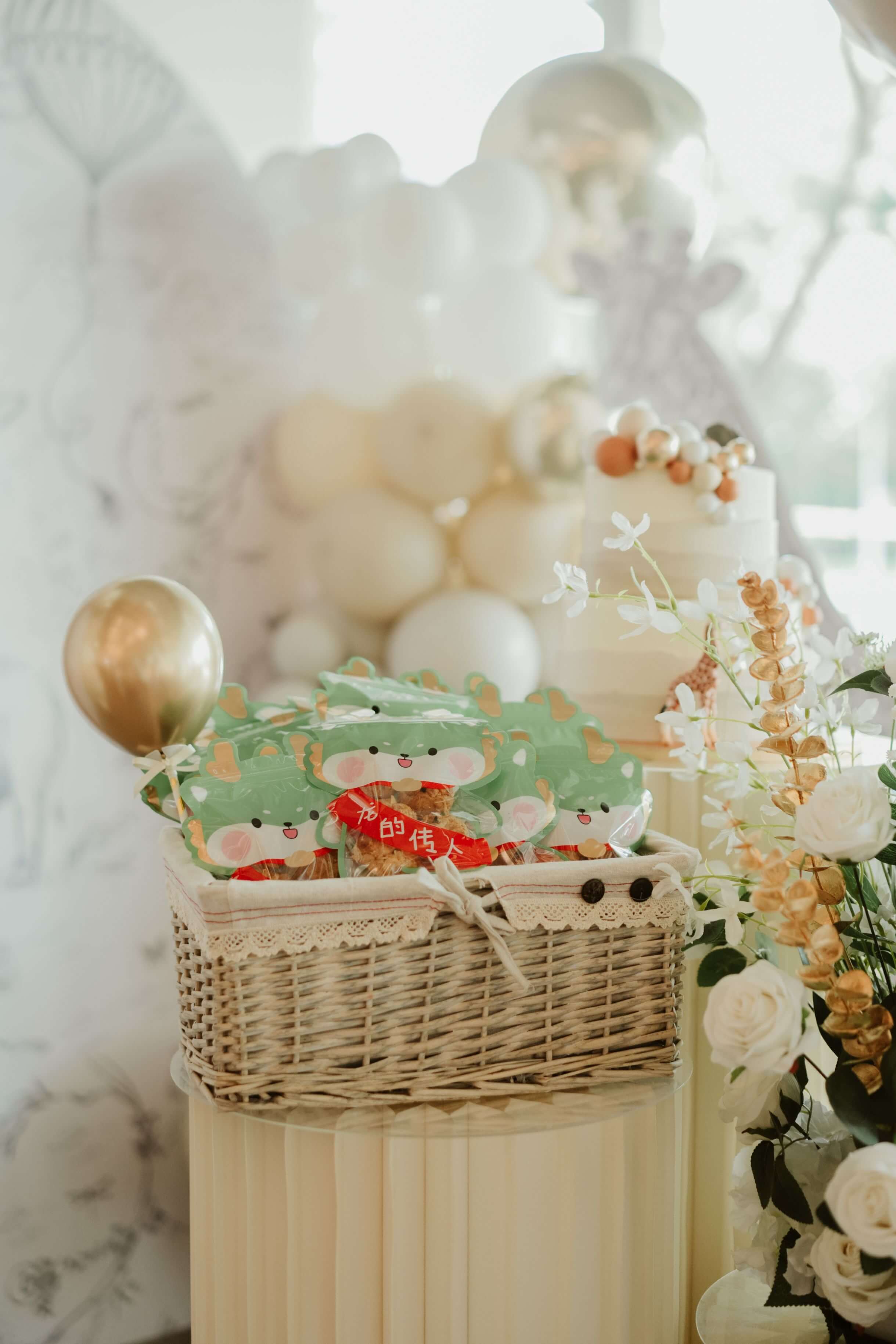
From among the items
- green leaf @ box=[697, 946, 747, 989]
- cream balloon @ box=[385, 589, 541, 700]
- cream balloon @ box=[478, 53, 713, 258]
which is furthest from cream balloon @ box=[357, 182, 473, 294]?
green leaf @ box=[697, 946, 747, 989]

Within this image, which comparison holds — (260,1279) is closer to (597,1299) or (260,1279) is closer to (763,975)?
(597,1299)

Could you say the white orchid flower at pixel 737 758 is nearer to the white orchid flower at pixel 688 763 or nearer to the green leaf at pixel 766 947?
the white orchid flower at pixel 688 763

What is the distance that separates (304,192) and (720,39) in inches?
29.9

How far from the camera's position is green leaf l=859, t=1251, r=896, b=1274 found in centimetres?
56

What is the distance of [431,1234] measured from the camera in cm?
78

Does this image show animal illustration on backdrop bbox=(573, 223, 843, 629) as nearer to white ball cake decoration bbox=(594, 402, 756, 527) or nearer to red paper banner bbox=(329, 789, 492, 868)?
white ball cake decoration bbox=(594, 402, 756, 527)

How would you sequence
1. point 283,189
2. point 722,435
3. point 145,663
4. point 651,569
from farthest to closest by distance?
point 283,189
point 722,435
point 651,569
point 145,663

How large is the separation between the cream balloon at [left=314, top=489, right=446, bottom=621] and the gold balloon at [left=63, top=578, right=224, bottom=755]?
1.70 feet

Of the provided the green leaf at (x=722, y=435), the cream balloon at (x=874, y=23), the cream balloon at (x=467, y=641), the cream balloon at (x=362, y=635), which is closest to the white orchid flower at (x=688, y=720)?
the cream balloon at (x=874, y=23)

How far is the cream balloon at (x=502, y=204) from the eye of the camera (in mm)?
1447

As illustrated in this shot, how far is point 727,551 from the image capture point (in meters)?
1.13

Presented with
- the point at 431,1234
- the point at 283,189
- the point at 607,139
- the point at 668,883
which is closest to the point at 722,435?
the point at 607,139

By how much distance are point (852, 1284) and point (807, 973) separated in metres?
0.16

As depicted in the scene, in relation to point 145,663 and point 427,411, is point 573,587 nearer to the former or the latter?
point 145,663
